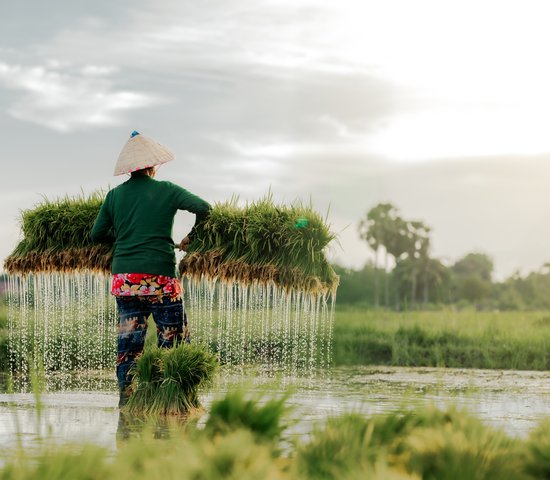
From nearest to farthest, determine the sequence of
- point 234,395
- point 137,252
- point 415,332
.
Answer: point 234,395 < point 137,252 < point 415,332

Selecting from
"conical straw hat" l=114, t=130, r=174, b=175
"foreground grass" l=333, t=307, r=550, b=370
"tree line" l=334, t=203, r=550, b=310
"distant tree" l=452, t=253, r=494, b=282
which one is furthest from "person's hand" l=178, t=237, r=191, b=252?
"distant tree" l=452, t=253, r=494, b=282

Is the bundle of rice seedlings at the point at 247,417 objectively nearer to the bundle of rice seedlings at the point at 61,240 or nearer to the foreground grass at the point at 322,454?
the foreground grass at the point at 322,454

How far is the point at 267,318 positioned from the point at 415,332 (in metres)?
8.21

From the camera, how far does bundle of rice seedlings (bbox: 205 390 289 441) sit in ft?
16.3

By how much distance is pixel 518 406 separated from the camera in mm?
8492

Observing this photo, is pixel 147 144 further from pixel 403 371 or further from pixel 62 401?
pixel 403 371

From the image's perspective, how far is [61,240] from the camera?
27.8 ft

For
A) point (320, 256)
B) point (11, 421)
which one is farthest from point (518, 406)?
point (11, 421)

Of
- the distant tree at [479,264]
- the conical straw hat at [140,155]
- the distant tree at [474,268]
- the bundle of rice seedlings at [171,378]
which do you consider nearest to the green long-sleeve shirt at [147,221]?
the conical straw hat at [140,155]

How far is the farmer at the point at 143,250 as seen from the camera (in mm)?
7203

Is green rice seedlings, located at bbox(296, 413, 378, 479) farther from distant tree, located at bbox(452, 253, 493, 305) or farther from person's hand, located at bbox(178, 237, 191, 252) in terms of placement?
distant tree, located at bbox(452, 253, 493, 305)

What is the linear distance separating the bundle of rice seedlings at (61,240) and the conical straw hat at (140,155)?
1.10 meters

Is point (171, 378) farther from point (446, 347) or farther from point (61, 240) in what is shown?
point (446, 347)

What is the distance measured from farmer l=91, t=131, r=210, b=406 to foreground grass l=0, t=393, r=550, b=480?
7.84 feet
